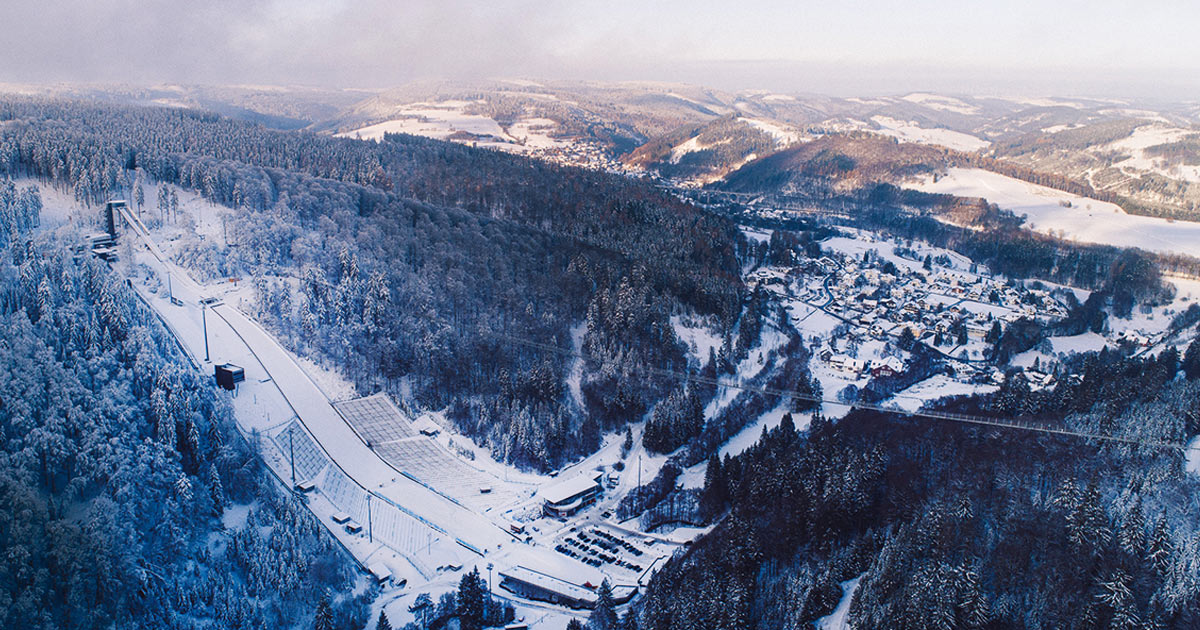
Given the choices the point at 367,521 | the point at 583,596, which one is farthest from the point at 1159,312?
the point at 367,521

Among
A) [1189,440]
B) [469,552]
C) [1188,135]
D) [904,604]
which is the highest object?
[1188,135]

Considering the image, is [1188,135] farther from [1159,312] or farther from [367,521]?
[367,521]

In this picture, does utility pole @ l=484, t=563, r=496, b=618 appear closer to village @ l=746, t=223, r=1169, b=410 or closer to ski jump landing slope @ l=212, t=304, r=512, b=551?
ski jump landing slope @ l=212, t=304, r=512, b=551

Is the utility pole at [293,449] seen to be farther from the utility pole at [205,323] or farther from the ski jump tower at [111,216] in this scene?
the ski jump tower at [111,216]

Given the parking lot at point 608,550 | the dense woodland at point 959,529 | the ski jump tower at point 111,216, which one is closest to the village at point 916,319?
the dense woodland at point 959,529

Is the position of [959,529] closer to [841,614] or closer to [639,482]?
[841,614]

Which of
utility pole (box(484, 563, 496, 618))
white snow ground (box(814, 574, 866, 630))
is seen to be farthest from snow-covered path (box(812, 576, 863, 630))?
utility pole (box(484, 563, 496, 618))
